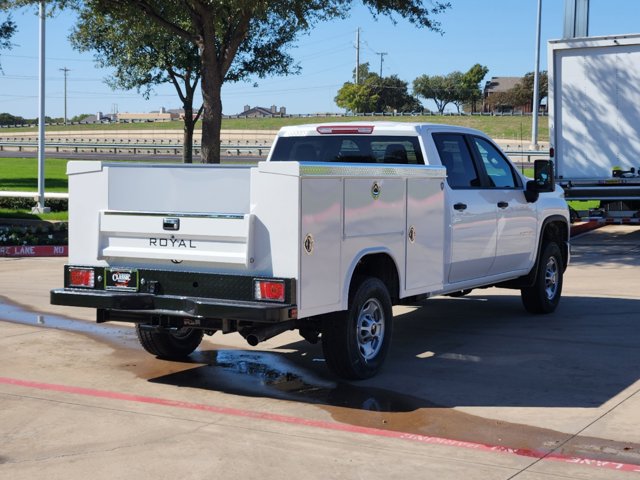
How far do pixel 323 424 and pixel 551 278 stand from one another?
5.73 meters

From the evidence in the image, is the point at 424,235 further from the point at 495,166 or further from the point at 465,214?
the point at 495,166

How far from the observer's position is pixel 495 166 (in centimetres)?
1072

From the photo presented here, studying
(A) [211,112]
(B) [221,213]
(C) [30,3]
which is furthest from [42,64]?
(B) [221,213]

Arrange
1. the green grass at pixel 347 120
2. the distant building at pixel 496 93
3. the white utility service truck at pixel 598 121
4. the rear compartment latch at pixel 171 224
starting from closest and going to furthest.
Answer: the rear compartment latch at pixel 171 224
the white utility service truck at pixel 598 121
the green grass at pixel 347 120
the distant building at pixel 496 93

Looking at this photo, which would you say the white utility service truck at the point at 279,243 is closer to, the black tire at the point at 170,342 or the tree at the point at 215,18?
the black tire at the point at 170,342

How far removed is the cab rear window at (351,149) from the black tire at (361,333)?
1632 millimetres

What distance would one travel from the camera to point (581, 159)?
1983 cm

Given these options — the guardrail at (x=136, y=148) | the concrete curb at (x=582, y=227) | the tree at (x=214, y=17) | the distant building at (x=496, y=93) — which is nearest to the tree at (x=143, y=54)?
the tree at (x=214, y=17)

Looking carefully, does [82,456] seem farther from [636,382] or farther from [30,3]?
[30,3]

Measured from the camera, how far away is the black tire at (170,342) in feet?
29.5

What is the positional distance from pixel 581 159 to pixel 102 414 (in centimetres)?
1466

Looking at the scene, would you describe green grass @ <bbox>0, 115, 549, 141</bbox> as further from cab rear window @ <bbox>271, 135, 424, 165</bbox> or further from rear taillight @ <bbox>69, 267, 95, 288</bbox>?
rear taillight @ <bbox>69, 267, 95, 288</bbox>

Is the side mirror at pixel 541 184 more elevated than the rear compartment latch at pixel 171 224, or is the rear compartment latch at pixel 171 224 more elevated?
the side mirror at pixel 541 184

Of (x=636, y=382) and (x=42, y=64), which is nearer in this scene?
(x=636, y=382)
